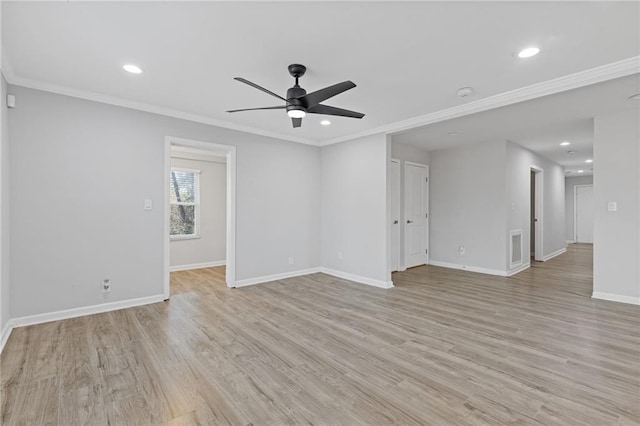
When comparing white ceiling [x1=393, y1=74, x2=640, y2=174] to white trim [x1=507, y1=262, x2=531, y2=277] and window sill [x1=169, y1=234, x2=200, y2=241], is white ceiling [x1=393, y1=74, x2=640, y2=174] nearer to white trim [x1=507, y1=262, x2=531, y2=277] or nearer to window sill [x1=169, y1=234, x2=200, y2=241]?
white trim [x1=507, y1=262, x2=531, y2=277]

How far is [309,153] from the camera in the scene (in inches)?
228

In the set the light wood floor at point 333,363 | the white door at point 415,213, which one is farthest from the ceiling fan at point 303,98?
the white door at point 415,213

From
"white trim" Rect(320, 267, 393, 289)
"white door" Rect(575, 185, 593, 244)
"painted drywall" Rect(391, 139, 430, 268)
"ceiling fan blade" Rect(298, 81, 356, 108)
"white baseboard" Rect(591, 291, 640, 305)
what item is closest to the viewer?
"ceiling fan blade" Rect(298, 81, 356, 108)

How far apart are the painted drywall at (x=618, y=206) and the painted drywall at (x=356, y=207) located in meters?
2.81

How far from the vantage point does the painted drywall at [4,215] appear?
2.77 meters

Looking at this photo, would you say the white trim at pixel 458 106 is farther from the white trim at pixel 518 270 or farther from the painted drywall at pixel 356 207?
the white trim at pixel 518 270

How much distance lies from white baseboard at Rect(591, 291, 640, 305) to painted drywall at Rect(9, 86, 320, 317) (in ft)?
18.6

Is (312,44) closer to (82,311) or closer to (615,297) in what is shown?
(82,311)

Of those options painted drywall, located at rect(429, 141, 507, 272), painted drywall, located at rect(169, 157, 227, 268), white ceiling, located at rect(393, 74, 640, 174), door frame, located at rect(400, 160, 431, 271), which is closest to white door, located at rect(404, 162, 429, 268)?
door frame, located at rect(400, 160, 431, 271)

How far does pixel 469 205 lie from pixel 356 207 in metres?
2.54

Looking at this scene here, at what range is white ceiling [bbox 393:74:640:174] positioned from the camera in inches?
129

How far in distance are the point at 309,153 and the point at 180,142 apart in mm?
2370

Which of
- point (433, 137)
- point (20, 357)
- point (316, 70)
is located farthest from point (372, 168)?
point (20, 357)

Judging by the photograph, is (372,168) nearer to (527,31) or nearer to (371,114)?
(371,114)
